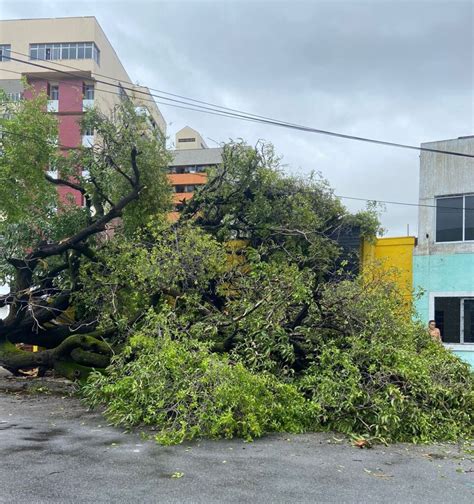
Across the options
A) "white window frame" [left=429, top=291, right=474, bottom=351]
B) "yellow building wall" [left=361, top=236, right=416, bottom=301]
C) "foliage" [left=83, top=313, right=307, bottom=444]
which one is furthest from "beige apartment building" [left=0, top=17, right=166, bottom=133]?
"foliage" [left=83, top=313, right=307, bottom=444]

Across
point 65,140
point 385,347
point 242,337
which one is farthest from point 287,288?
point 65,140

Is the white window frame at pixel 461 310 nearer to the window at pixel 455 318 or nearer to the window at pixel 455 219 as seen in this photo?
the window at pixel 455 318

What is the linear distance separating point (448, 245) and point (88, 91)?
30015 mm

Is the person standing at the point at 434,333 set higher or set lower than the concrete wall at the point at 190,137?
lower

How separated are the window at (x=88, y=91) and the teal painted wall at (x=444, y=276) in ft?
93.2

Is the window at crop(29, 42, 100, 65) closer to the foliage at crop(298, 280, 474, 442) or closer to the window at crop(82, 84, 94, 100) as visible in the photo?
the window at crop(82, 84, 94, 100)

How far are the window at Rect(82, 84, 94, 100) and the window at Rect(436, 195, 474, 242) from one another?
28.2 m

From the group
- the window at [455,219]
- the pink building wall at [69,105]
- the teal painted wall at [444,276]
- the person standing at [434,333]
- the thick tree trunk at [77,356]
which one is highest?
the pink building wall at [69,105]

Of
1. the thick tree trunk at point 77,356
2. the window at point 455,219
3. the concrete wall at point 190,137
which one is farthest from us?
the concrete wall at point 190,137

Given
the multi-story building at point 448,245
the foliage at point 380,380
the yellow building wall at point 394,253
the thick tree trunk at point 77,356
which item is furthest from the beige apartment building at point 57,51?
the foliage at point 380,380

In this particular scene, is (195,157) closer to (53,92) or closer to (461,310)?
(53,92)

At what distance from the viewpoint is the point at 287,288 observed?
8375mm

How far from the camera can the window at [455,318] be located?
43.8ft

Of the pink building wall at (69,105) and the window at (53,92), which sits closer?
the pink building wall at (69,105)
